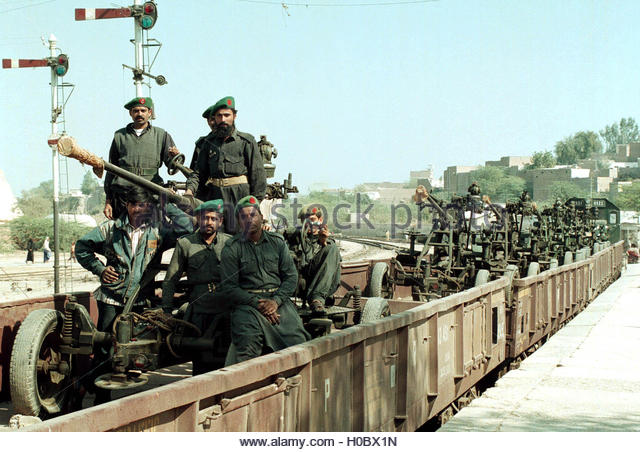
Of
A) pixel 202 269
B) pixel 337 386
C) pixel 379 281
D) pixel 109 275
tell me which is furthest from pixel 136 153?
pixel 379 281

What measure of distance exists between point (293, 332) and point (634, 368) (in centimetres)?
539

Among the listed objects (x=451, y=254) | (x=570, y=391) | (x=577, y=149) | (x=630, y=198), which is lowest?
(x=570, y=391)

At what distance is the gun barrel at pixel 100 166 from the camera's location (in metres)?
5.84

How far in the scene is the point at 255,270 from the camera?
19.8 feet

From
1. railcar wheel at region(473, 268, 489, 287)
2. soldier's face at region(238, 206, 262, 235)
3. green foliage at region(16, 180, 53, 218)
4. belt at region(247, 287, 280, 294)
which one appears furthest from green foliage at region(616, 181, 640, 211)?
soldier's face at region(238, 206, 262, 235)

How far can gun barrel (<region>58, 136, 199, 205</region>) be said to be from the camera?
5.84 meters

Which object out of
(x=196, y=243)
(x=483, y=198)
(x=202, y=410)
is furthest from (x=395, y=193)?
(x=202, y=410)

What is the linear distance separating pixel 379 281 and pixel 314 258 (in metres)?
4.48

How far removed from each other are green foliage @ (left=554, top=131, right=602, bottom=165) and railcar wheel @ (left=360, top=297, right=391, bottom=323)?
10793cm

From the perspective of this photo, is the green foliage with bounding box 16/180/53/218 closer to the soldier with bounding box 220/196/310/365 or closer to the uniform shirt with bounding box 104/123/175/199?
the uniform shirt with bounding box 104/123/175/199

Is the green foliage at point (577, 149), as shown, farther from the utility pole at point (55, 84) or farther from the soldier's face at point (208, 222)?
the soldier's face at point (208, 222)

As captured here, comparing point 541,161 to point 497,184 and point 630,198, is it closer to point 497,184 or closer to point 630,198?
point 630,198

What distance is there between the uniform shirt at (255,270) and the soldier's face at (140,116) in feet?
6.52

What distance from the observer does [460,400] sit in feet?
28.7
